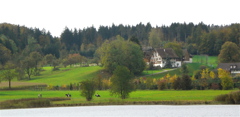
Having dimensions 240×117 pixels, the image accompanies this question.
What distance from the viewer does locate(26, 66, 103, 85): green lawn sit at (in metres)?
117

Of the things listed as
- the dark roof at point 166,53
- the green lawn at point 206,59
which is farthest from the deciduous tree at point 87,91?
the green lawn at point 206,59

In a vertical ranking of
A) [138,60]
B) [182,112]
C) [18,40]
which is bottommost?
[182,112]

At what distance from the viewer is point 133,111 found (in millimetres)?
54156

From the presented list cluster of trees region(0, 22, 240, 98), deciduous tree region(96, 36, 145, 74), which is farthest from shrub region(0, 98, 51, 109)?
deciduous tree region(96, 36, 145, 74)

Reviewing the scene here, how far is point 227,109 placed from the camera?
168 feet

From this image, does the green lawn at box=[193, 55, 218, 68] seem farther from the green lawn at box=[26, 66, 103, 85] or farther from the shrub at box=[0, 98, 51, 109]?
the shrub at box=[0, 98, 51, 109]

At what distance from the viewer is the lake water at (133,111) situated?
49.4 metres

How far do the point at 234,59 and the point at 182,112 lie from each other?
297 ft

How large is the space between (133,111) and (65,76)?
74875 mm

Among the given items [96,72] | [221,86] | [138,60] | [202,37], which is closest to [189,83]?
[221,86]

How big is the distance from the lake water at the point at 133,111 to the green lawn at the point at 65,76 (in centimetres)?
5422

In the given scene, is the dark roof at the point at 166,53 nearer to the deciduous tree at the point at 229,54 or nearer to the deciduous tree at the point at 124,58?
the deciduous tree at the point at 229,54

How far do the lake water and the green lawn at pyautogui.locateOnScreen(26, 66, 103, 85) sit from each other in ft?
178

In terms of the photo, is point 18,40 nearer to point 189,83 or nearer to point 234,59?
point 234,59
